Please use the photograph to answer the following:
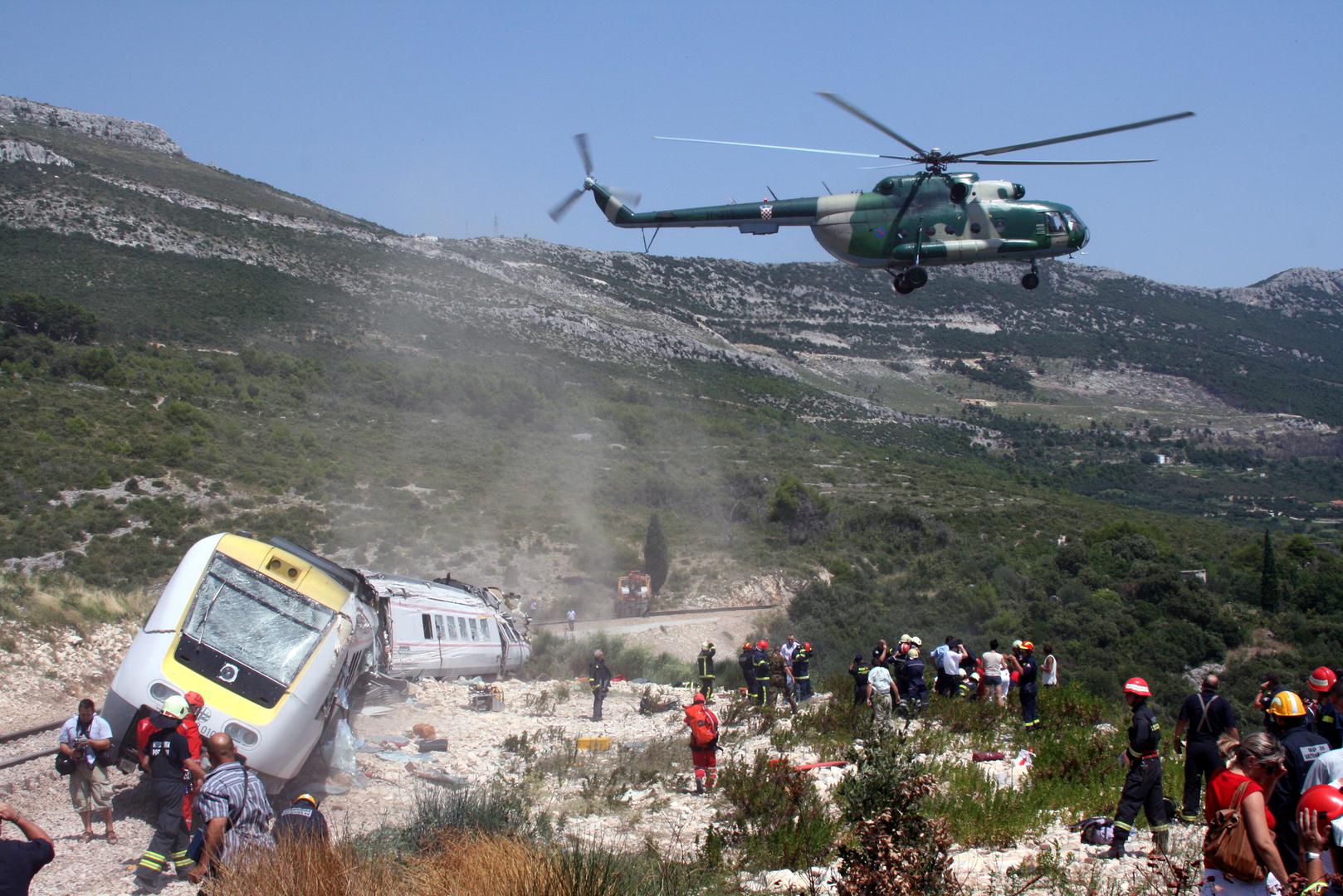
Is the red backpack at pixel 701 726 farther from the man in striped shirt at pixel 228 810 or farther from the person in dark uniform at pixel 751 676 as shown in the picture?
the person in dark uniform at pixel 751 676

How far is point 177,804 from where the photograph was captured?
7.98m

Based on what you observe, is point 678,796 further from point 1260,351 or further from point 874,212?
point 1260,351

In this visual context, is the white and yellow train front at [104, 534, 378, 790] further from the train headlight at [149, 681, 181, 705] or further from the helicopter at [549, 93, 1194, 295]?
the helicopter at [549, 93, 1194, 295]

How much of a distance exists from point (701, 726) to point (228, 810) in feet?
18.1

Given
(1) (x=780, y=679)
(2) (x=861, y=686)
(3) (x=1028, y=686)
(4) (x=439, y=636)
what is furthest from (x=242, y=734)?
(1) (x=780, y=679)

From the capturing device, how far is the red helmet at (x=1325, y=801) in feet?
16.2

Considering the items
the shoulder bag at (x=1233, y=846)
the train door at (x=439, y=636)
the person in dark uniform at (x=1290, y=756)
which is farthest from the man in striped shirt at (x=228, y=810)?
the train door at (x=439, y=636)

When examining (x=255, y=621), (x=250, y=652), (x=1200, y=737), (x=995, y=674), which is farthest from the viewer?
(x=995, y=674)

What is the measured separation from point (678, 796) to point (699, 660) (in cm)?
676

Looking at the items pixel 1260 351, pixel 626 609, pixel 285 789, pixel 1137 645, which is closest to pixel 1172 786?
pixel 285 789

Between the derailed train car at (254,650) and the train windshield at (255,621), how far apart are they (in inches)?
0.4

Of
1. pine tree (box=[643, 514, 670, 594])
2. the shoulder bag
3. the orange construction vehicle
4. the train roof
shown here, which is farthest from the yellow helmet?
pine tree (box=[643, 514, 670, 594])

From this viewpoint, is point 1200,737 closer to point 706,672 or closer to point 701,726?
point 701,726

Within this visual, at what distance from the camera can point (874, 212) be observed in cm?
1822
